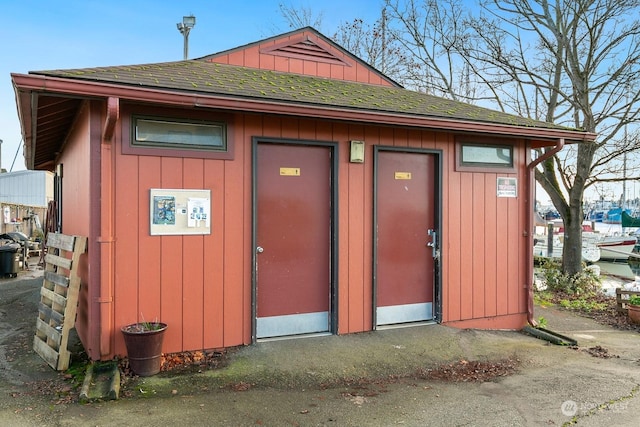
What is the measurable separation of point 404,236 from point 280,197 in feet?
5.45

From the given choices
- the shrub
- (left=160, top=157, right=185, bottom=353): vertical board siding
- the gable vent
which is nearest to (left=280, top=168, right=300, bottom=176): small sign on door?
(left=160, top=157, right=185, bottom=353): vertical board siding

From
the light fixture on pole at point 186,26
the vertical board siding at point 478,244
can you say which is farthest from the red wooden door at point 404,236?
the light fixture on pole at point 186,26

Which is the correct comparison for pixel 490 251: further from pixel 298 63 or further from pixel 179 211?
pixel 179 211

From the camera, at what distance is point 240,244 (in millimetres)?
5074

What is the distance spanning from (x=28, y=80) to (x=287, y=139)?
2.42m

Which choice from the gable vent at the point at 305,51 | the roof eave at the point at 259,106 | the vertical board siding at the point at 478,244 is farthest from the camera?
the gable vent at the point at 305,51

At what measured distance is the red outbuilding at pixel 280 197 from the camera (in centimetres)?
456

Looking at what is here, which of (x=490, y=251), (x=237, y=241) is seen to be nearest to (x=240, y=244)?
(x=237, y=241)

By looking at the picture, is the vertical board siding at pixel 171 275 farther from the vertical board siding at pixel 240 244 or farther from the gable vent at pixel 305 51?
the gable vent at pixel 305 51

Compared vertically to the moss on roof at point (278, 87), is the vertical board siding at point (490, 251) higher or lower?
lower

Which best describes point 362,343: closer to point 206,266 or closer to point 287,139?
point 206,266

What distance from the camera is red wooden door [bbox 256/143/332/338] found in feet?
17.3

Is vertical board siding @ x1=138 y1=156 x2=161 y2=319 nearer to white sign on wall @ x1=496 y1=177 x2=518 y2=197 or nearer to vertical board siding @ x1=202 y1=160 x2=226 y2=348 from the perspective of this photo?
vertical board siding @ x1=202 y1=160 x2=226 y2=348

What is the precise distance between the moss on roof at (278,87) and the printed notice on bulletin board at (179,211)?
1000mm
